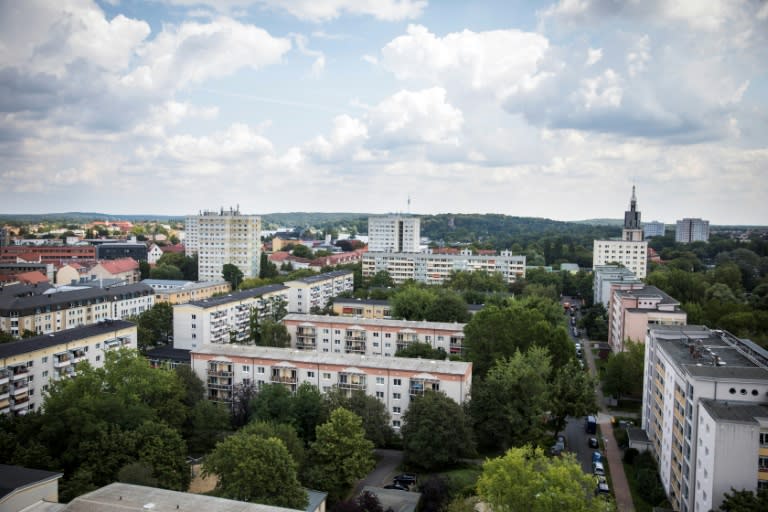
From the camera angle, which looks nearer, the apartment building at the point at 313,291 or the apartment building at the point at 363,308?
the apartment building at the point at 363,308

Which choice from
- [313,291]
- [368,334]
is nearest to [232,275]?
[313,291]

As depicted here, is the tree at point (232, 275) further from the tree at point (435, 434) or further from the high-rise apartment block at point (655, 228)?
the high-rise apartment block at point (655, 228)

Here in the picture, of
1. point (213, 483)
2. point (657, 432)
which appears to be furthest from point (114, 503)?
point (657, 432)

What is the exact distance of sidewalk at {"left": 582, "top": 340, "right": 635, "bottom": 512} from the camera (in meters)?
19.4

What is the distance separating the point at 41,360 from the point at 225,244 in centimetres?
3835

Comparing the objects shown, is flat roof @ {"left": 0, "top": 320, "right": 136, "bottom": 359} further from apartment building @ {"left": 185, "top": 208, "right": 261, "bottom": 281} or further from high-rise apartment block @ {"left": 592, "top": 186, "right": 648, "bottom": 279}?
high-rise apartment block @ {"left": 592, "top": 186, "right": 648, "bottom": 279}

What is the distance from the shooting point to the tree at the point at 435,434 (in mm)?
20578

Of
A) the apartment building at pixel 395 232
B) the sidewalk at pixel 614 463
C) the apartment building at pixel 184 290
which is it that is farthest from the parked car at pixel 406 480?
the apartment building at pixel 395 232

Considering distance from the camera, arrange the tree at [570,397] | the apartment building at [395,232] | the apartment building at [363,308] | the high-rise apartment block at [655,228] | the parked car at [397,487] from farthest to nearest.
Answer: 1. the high-rise apartment block at [655,228]
2. the apartment building at [395,232]
3. the apartment building at [363,308]
4. the tree at [570,397]
5. the parked car at [397,487]

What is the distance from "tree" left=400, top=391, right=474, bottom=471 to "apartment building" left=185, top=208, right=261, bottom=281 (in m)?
45.4

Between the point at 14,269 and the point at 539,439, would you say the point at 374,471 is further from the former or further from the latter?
the point at 14,269

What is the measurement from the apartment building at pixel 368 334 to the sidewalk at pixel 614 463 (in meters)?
8.27

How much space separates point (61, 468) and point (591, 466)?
61.1ft

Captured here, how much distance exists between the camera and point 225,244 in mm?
63625
